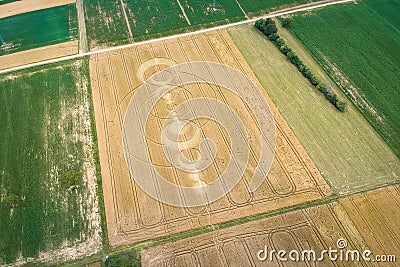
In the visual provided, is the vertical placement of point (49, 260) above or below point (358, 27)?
below

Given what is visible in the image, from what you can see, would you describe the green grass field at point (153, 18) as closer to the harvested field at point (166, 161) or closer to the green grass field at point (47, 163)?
the harvested field at point (166, 161)

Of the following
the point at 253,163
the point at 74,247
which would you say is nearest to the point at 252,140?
the point at 253,163

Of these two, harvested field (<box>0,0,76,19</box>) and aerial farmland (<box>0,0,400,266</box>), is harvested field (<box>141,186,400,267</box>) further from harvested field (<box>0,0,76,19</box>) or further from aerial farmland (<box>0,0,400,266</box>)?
harvested field (<box>0,0,76,19</box>)

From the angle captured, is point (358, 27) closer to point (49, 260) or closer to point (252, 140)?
point (252, 140)

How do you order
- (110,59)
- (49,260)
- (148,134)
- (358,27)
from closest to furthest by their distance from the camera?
(49,260) → (148,134) → (110,59) → (358,27)

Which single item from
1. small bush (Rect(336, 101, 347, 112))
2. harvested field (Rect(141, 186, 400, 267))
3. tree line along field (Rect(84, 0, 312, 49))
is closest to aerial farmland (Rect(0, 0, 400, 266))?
harvested field (Rect(141, 186, 400, 267))
